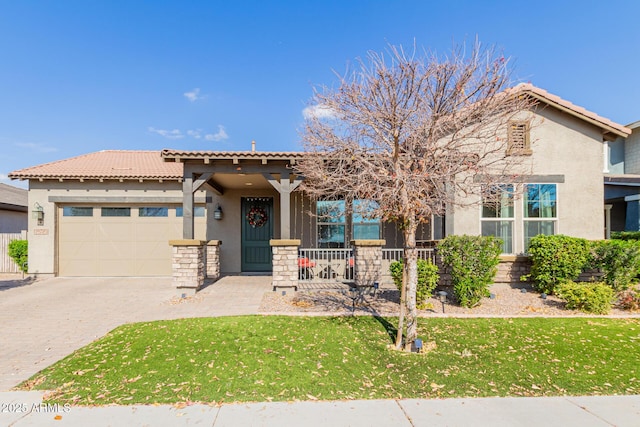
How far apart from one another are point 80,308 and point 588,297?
1074 centimetres

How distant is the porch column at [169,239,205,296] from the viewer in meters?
8.05

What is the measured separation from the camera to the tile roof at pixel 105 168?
427 inches

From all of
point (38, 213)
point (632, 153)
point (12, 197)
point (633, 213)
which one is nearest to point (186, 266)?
point (38, 213)

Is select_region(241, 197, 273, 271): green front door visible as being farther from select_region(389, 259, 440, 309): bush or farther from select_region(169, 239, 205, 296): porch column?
select_region(389, 259, 440, 309): bush

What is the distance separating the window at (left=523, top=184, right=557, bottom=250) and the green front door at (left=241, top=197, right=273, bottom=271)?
7.94 m

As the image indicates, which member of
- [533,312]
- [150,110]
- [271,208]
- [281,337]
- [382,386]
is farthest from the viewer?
[150,110]

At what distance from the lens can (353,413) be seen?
3.10m

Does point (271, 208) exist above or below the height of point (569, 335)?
above

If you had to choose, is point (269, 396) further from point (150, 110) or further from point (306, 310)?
point (150, 110)

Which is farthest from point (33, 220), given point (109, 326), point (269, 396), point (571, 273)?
point (571, 273)

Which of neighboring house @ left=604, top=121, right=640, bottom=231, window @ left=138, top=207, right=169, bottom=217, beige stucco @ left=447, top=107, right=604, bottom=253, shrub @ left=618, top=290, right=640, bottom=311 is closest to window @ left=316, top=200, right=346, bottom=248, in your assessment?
beige stucco @ left=447, top=107, right=604, bottom=253

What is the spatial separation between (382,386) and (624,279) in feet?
23.6

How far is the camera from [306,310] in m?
6.64

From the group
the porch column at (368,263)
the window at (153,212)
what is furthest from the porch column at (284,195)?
the window at (153,212)
